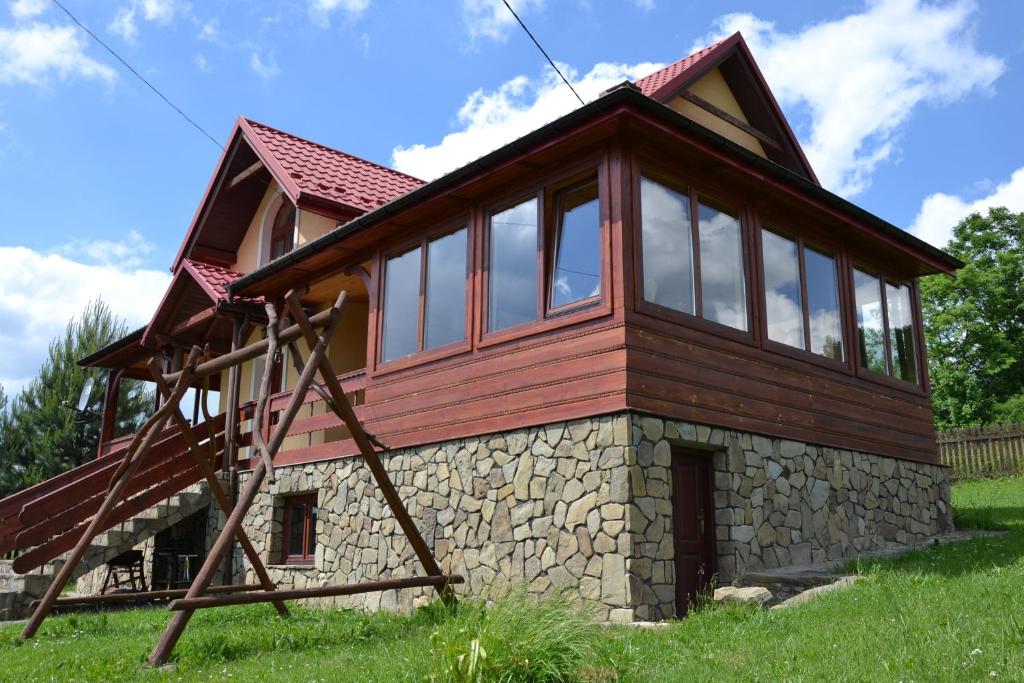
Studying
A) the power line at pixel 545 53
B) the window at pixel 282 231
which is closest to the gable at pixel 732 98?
the power line at pixel 545 53

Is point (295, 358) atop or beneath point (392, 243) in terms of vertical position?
beneath

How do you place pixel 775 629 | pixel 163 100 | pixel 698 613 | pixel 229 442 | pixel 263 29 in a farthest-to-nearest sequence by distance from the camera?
1. pixel 163 100
2. pixel 229 442
3. pixel 263 29
4. pixel 698 613
5. pixel 775 629

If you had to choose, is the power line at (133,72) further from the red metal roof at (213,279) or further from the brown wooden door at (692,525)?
the brown wooden door at (692,525)

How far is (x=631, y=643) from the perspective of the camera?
6961mm

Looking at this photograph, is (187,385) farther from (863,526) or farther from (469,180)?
(863,526)

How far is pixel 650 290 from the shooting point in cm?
935

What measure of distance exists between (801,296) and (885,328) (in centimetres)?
245

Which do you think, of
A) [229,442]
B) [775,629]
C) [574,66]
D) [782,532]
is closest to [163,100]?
A: [229,442]

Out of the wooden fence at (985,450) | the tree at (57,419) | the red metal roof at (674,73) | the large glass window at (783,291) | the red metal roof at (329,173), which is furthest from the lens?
the tree at (57,419)

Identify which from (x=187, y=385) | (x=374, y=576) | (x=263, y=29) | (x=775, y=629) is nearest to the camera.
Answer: (x=775, y=629)

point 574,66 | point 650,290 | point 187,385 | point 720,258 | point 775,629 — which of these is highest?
point 574,66

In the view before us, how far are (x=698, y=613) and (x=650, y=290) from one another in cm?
326

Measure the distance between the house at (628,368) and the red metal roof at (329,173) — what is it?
54cm

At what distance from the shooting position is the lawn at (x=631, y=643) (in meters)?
5.69
